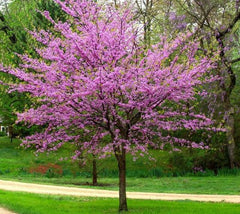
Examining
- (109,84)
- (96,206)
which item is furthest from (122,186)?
(109,84)

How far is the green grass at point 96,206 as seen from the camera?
11867 mm

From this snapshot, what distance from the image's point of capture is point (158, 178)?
23.9 m

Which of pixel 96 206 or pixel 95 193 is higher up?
pixel 95 193

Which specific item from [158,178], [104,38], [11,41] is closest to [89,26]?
[104,38]

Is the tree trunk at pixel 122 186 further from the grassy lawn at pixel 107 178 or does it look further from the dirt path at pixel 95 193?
the dirt path at pixel 95 193

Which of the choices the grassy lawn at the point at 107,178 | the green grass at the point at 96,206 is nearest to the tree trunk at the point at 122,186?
the green grass at the point at 96,206

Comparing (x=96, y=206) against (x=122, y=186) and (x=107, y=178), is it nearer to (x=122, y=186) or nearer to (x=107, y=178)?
(x=122, y=186)

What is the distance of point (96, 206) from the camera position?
13094 mm

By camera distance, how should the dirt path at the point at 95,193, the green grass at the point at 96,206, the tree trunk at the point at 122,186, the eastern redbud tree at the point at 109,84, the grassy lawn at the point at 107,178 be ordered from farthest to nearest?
the grassy lawn at the point at 107,178 → the dirt path at the point at 95,193 → the tree trunk at the point at 122,186 → the green grass at the point at 96,206 → the eastern redbud tree at the point at 109,84

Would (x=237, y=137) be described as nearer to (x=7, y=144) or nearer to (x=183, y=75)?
(x=183, y=75)

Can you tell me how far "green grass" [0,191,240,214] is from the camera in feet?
38.9

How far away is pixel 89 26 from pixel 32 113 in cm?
298

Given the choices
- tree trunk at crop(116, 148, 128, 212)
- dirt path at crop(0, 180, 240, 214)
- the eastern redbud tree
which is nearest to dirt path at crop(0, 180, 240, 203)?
dirt path at crop(0, 180, 240, 214)

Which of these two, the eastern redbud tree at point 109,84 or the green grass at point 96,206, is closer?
the eastern redbud tree at point 109,84
